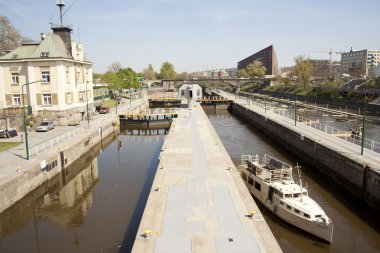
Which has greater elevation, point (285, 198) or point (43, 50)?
point (43, 50)

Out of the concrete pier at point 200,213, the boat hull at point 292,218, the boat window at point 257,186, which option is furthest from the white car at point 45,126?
the boat window at point 257,186

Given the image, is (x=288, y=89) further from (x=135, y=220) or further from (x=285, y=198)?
(x=135, y=220)

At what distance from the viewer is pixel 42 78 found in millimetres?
53344

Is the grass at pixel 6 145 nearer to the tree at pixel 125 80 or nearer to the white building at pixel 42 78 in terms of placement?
the white building at pixel 42 78

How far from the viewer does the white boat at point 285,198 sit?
20.9 meters

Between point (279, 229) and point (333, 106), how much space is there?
8616cm

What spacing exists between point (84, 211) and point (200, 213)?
39.0ft

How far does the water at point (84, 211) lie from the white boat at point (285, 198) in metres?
9.33

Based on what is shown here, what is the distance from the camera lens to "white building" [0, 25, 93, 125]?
5259 centimetres

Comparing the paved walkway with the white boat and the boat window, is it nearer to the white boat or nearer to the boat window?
the white boat

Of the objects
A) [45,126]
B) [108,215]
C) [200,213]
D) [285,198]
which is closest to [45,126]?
[45,126]

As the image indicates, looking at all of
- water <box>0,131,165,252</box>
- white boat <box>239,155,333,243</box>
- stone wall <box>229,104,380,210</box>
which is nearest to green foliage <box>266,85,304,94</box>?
stone wall <box>229,104,380,210</box>

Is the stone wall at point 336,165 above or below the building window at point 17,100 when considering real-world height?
below

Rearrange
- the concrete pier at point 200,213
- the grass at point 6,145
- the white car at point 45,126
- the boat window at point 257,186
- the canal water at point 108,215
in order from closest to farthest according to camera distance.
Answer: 1. the concrete pier at point 200,213
2. the canal water at point 108,215
3. the boat window at point 257,186
4. the grass at point 6,145
5. the white car at point 45,126
